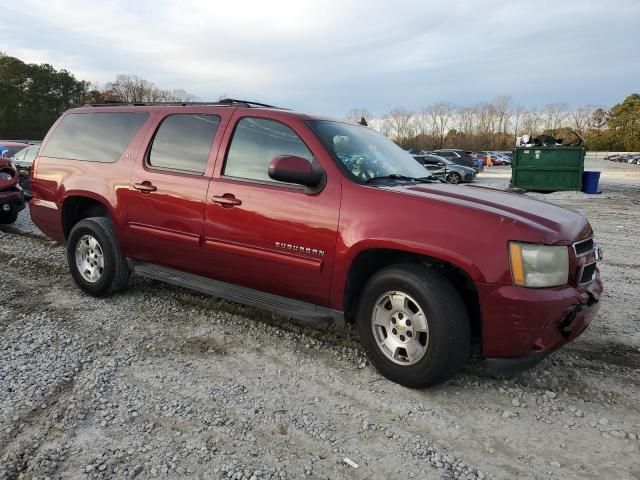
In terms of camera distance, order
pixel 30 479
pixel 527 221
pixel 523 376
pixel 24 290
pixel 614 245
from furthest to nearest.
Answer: pixel 614 245 → pixel 24 290 → pixel 523 376 → pixel 527 221 → pixel 30 479

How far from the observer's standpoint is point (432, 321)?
2910mm

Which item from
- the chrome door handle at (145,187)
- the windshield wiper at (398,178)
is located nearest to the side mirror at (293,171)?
the windshield wiper at (398,178)

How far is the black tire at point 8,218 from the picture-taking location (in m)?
8.08

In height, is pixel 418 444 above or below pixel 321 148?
below

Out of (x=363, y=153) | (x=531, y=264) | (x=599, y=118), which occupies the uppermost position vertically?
(x=599, y=118)

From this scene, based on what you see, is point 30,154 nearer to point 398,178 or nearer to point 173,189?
point 173,189

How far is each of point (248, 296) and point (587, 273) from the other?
238 centimetres

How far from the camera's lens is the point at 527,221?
2.85 m

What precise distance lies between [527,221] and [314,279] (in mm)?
1411

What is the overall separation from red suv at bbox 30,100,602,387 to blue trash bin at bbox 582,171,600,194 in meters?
15.6

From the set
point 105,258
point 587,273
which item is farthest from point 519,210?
point 105,258

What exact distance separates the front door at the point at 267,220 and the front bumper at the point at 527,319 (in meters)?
1.06

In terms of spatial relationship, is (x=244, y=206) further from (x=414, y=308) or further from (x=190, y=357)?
(x=414, y=308)

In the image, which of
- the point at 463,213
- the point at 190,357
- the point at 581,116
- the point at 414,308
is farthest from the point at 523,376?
the point at 581,116
